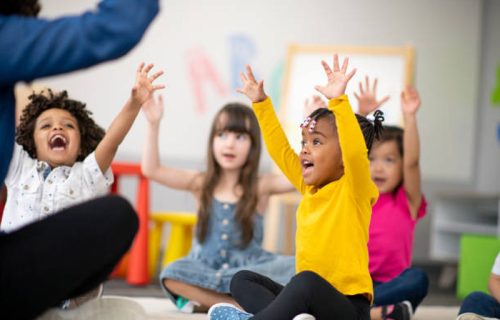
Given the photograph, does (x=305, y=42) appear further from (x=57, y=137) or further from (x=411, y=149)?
(x=57, y=137)

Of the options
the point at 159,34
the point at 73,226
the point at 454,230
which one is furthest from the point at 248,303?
the point at 159,34

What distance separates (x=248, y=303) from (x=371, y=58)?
2702 mm

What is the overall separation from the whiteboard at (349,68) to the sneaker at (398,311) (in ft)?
6.55

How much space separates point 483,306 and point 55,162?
3.98 feet

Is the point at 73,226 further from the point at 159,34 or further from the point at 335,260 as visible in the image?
the point at 159,34

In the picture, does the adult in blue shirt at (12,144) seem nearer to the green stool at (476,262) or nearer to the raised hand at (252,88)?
the raised hand at (252,88)

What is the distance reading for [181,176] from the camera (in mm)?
2662

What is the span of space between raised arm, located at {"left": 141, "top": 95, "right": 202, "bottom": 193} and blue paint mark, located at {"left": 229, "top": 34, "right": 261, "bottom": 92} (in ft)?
6.49

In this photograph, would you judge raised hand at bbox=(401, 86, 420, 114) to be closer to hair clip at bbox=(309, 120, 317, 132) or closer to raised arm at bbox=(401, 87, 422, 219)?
raised arm at bbox=(401, 87, 422, 219)

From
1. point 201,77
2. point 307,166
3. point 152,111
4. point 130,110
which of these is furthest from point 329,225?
point 201,77

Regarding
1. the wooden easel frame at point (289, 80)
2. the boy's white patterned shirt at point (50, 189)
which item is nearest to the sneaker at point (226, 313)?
the boy's white patterned shirt at point (50, 189)

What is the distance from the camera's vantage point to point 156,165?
2.59 metres

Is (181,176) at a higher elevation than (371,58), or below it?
below

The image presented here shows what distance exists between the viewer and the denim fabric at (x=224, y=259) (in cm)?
247
